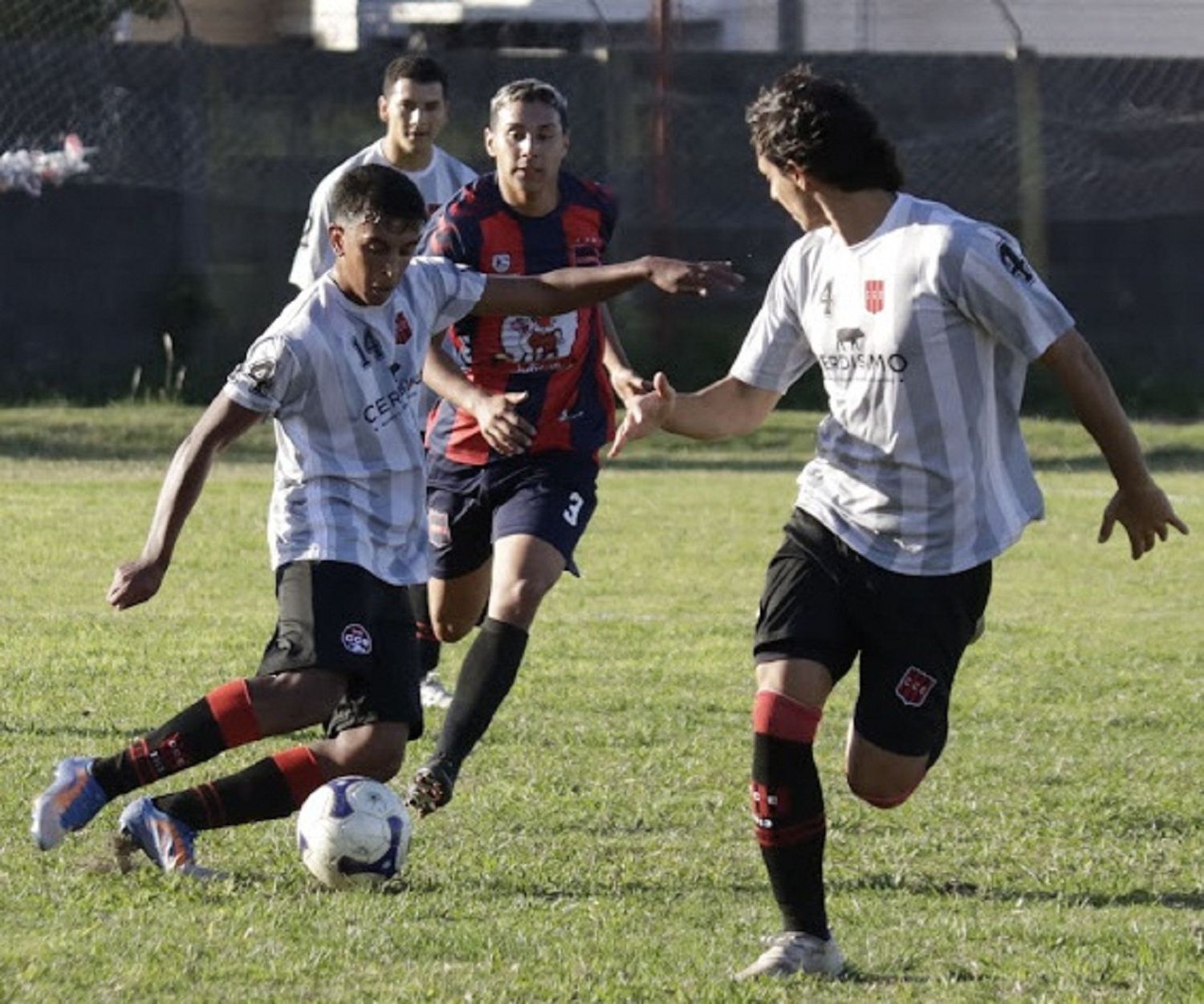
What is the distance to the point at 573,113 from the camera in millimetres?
20000

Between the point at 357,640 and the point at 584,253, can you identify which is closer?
the point at 357,640

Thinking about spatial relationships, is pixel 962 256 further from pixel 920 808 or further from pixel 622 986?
pixel 920 808

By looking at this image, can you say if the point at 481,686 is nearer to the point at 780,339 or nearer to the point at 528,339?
the point at 528,339

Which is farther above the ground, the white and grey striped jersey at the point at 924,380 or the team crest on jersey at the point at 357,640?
the white and grey striped jersey at the point at 924,380

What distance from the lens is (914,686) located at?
5223 millimetres

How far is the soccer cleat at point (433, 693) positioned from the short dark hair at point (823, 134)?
140 inches

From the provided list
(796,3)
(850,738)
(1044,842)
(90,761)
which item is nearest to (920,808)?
(1044,842)

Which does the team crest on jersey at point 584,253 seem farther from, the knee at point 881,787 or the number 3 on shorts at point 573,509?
the knee at point 881,787

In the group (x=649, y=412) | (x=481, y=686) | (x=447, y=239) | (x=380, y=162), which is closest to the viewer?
(x=649, y=412)

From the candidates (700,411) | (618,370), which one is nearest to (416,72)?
(618,370)

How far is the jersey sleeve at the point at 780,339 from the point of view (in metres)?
5.43

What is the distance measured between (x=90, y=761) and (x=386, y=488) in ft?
2.90

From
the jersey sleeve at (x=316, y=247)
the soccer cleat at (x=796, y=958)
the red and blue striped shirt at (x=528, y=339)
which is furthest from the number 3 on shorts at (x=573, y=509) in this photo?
the soccer cleat at (x=796, y=958)

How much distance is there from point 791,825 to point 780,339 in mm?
1088
